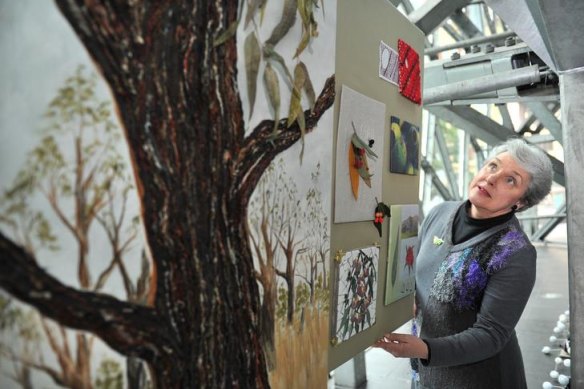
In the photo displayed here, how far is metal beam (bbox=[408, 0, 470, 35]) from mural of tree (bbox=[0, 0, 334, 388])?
262cm

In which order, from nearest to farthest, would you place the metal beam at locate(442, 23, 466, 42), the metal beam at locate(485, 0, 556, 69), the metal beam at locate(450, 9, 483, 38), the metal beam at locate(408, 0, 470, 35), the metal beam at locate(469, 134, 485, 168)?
the metal beam at locate(485, 0, 556, 69) → the metal beam at locate(408, 0, 470, 35) → the metal beam at locate(450, 9, 483, 38) → the metal beam at locate(442, 23, 466, 42) → the metal beam at locate(469, 134, 485, 168)

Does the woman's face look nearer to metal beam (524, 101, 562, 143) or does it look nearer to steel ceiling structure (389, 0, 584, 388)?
steel ceiling structure (389, 0, 584, 388)

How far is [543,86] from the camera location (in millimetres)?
3689

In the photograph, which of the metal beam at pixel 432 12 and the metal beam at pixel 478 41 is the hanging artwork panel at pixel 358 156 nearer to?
the metal beam at pixel 432 12

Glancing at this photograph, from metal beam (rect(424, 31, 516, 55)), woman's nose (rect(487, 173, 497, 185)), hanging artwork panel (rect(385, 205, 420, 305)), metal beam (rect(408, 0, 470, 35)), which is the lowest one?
hanging artwork panel (rect(385, 205, 420, 305))

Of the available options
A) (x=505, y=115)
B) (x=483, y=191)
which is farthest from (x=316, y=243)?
(x=505, y=115)

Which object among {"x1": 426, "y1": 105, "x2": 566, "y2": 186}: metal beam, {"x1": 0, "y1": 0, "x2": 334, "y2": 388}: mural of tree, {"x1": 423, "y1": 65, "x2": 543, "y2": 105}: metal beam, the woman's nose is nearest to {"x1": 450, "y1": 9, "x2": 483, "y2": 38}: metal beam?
{"x1": 426, "y1": 105, "x2": 566, "y2": 186}: metal beam

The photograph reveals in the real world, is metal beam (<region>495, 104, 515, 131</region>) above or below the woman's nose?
above

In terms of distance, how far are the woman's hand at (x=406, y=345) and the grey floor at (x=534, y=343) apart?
7.24 ft

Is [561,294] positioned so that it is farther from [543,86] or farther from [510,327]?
[510,327]

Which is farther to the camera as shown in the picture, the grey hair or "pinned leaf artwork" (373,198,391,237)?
the grey hair

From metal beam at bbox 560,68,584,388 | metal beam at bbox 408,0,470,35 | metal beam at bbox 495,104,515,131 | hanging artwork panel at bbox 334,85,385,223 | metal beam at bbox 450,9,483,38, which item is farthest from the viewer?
metal beam at bbox 495,104,515,131

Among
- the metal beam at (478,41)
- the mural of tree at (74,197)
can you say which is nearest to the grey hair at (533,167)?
the mural of tree at (74,197)

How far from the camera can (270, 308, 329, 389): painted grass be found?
1.08 metres
